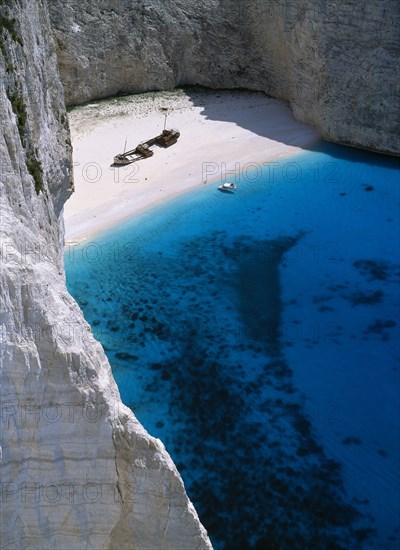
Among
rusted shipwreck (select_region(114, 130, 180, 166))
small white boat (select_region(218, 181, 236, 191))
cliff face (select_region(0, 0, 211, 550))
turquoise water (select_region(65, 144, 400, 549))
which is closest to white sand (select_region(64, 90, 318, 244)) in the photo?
rusted shipwreck (select_region(114, 130, 180, 166))

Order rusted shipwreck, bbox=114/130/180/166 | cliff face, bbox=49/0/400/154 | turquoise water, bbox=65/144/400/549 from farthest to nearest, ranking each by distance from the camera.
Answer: cliff face, bbox=49/0/400/154 → rusted shipwreck, bbox=114/130/180/166 → turquoise water, bbox=65/144/400/549

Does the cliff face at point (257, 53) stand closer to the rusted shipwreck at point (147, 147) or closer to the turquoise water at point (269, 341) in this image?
the turquoise water at point (269, 341)

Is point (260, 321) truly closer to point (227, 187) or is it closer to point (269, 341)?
point (269, 341)

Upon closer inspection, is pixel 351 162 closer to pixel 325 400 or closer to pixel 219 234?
pixel 219 234

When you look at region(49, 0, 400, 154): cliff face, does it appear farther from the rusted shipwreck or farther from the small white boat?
the small white boat

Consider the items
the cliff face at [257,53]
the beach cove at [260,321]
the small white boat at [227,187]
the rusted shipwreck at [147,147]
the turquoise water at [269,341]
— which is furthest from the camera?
the cliff face at [257,53]

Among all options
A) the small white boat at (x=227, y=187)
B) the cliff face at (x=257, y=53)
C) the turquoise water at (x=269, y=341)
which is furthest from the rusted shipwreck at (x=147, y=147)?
the cliff face at (x=257, y=53)
